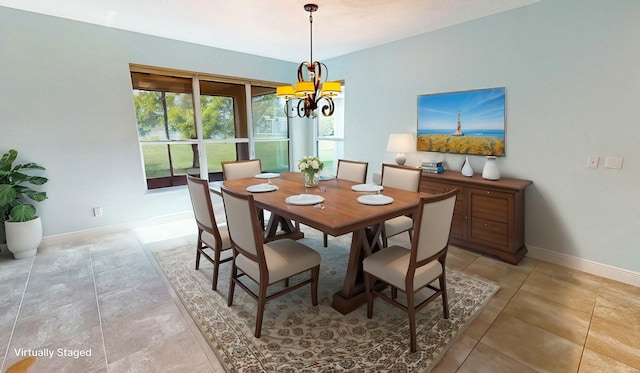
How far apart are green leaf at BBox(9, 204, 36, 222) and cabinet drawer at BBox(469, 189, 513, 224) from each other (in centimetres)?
474

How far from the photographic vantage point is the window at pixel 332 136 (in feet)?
18.1

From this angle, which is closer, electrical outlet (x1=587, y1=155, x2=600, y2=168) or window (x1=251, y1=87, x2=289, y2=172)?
electrical outlet (x1=587, y1=155, x2=600, y2=168)

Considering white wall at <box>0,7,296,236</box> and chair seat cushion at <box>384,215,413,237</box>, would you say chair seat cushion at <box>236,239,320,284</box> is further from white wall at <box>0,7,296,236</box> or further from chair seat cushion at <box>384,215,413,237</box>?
white wall at <box>0,7,296,236</box>

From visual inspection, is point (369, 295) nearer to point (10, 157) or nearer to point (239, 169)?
point (239, 169)

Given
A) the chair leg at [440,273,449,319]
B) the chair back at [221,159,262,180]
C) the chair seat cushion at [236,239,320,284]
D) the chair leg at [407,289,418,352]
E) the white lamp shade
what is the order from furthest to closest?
the white lamp shade < the chair back at [221,159,262,180] < the chair leg at [440,273,449,319] < the chair seat cushion at [236,239,320,284] < the chair leg at [407,289,418,352]

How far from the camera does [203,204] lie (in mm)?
2613

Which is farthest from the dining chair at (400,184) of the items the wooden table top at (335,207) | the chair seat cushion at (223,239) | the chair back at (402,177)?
the chair seat cushion at (223,239)

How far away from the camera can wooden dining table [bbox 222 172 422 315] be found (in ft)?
6.55

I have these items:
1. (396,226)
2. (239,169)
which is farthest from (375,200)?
(239,169)

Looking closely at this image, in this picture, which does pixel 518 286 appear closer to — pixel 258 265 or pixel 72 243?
pixel 258 265

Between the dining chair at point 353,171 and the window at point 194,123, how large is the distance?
7.90ft

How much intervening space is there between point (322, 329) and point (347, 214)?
0.83 meters

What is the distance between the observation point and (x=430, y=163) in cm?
380

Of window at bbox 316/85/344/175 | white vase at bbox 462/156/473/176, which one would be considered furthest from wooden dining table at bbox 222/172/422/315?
window at bbox 316/85/344/175
